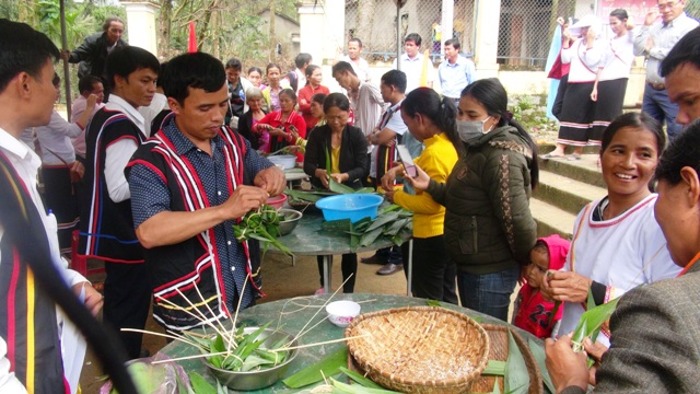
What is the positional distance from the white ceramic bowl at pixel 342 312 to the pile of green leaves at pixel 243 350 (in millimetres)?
279

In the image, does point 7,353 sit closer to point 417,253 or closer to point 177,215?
point 177,215

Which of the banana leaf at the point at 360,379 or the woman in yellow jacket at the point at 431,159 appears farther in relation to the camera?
the woman in yellow jacket at the point at 431,159

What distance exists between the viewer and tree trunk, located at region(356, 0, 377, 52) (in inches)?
551

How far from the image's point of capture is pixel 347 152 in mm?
4504

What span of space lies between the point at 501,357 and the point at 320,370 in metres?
0.64

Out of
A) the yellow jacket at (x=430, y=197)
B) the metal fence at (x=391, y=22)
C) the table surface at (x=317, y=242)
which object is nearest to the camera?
the table surface at (x=317, y=242)

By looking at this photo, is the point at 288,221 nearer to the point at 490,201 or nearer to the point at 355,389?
the point at 490,201

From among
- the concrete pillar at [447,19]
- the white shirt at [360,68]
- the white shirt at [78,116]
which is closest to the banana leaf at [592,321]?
the white shirt at [78,116]

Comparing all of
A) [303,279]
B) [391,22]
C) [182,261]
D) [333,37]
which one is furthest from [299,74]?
[182,261]

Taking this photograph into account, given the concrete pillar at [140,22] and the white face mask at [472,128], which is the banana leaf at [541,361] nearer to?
the white face mask at [472,128]

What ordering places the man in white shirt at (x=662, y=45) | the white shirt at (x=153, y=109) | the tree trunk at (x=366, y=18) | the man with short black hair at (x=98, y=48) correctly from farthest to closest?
the tree trunk at (x=366, y=18)
the man with short black hair at (x=98, y=48)
the man in white shirt at (x=662, y=45)
the white shirt at (x=153, y=109)

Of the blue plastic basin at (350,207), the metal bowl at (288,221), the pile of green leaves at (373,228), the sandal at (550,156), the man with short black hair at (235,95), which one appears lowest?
the pile of green leaves at (373,228)

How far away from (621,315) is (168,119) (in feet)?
6.46

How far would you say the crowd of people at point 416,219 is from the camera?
38.6 inches
